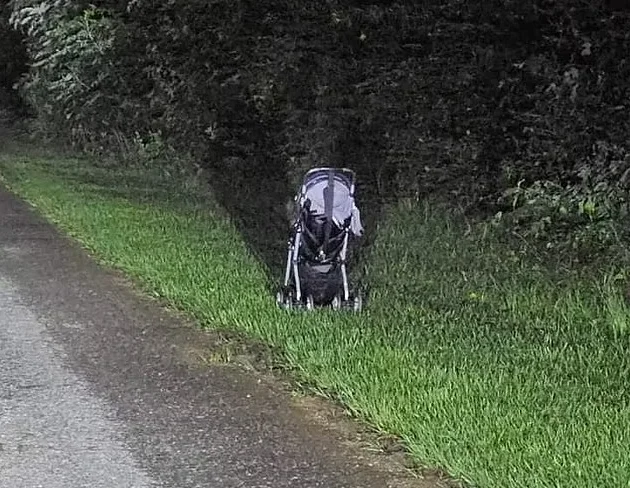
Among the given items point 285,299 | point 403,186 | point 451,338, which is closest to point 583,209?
point 285,299

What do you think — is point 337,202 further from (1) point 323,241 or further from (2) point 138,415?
(2) point 138,415

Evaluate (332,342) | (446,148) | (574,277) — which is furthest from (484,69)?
(332,342)

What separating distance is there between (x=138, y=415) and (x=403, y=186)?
8251mm

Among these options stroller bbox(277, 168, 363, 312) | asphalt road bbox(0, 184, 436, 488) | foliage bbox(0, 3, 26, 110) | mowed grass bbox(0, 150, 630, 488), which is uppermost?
foliage bbox(0, 3, 26, 110)

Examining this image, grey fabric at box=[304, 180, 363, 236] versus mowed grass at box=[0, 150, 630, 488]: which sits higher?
grey fabric at box=[304, 180, 363, 236]

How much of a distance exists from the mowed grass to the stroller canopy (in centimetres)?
65

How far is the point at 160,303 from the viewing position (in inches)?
332

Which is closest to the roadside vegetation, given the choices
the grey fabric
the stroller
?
the stroller

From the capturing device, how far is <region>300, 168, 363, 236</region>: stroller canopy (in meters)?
7.65

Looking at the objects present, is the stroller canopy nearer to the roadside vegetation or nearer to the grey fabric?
the grey fabric

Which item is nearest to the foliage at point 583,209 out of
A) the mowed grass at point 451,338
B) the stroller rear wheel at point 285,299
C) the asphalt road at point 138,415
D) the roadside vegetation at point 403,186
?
the roadside vegetation at point 403,186

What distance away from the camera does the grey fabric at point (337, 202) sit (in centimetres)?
764

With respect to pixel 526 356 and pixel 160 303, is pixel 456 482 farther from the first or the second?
pixel 160 303

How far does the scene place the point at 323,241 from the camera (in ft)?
25.1
